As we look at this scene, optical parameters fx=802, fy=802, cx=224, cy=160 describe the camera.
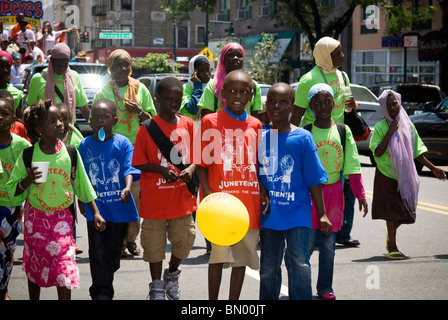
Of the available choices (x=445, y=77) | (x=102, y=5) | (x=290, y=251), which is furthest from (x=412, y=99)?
(x=102, y=5)

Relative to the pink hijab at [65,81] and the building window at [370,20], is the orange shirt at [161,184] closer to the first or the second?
the pink hijab at [65,81]

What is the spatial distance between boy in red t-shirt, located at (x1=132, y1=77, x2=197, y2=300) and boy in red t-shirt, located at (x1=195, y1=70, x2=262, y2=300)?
49cm

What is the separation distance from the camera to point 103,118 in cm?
620

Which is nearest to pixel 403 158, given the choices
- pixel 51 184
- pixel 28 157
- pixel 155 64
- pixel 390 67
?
pixel 51 184

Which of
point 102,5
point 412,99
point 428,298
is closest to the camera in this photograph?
point 428,298

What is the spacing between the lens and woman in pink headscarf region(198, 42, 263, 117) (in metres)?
7.33

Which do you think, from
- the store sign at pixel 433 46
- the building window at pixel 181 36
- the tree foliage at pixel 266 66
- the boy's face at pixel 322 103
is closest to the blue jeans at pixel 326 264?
the boy's face at pixel 322 103

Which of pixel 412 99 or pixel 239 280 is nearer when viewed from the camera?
pixel 239 280

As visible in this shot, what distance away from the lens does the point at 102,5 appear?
77125 millimetres

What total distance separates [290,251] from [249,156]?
712 millimetres

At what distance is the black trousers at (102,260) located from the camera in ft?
19.4

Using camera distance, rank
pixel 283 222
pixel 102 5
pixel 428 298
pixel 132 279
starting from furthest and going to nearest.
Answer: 1. pixel 102 5
2. pixel 132 279
3. pixel 428 298
4. pixel 283 222

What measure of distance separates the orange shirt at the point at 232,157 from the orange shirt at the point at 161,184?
484 millimetres

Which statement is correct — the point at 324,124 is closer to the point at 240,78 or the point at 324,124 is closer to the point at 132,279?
the point at 240,78
